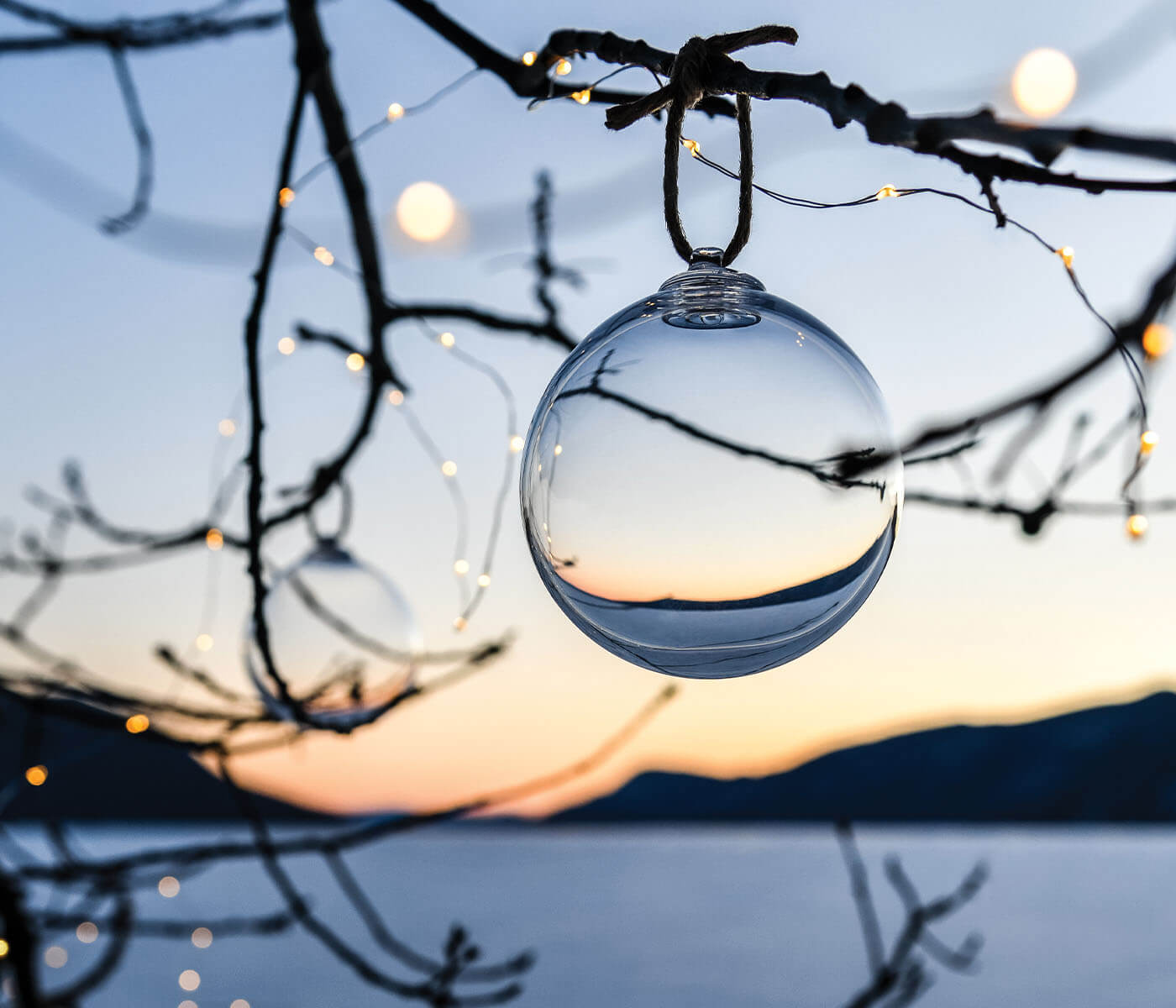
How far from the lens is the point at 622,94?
2.67 ft

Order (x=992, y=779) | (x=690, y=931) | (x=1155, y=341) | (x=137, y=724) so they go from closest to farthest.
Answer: (x=1155, y=341), (x=137, y=724), (x=690, y=931), (x=992, y=779)

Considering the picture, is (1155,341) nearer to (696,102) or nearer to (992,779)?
(696,102)

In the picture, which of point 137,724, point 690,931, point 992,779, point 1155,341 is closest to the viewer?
point 1155,341

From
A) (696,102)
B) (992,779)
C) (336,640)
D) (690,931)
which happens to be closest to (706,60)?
(696,102)

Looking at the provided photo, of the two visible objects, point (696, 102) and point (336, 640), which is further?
point (336, 640)

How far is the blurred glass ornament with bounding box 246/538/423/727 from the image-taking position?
141 cm

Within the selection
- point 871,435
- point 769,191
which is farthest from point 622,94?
point 871,435

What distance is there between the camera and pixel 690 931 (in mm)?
39875

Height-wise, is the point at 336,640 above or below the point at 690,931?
above

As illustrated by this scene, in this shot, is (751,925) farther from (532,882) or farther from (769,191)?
(769,191)

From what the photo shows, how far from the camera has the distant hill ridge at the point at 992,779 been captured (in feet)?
143

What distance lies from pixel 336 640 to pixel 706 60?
1133mm

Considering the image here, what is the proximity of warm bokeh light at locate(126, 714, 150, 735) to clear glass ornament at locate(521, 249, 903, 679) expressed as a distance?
106 cm

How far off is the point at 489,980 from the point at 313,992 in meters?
36.6
